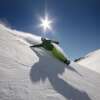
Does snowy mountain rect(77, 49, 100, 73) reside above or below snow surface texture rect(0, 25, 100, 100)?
above

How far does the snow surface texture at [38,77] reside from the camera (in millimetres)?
8195

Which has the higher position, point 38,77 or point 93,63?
point 93,63

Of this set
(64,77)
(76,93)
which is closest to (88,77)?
(64,77)

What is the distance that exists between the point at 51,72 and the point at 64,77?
0.78m

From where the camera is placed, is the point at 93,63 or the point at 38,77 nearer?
the point at 38,77

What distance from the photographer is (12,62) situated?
10180 mm

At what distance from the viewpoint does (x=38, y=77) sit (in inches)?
388

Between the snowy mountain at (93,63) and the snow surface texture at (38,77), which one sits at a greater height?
the snowy mountain at (93,63)

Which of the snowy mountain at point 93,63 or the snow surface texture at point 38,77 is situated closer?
the snow surface texture at point 38,77

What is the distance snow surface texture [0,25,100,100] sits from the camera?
26.9 ft

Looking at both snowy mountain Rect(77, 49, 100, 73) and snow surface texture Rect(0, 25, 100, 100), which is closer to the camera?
snow surface texture Rect(0, 25, 100, 100)

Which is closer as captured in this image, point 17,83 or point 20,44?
point 17,83

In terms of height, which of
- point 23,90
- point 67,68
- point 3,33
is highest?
point 3,33

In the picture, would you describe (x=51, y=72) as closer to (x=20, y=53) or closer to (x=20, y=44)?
(x=20, y=53)
